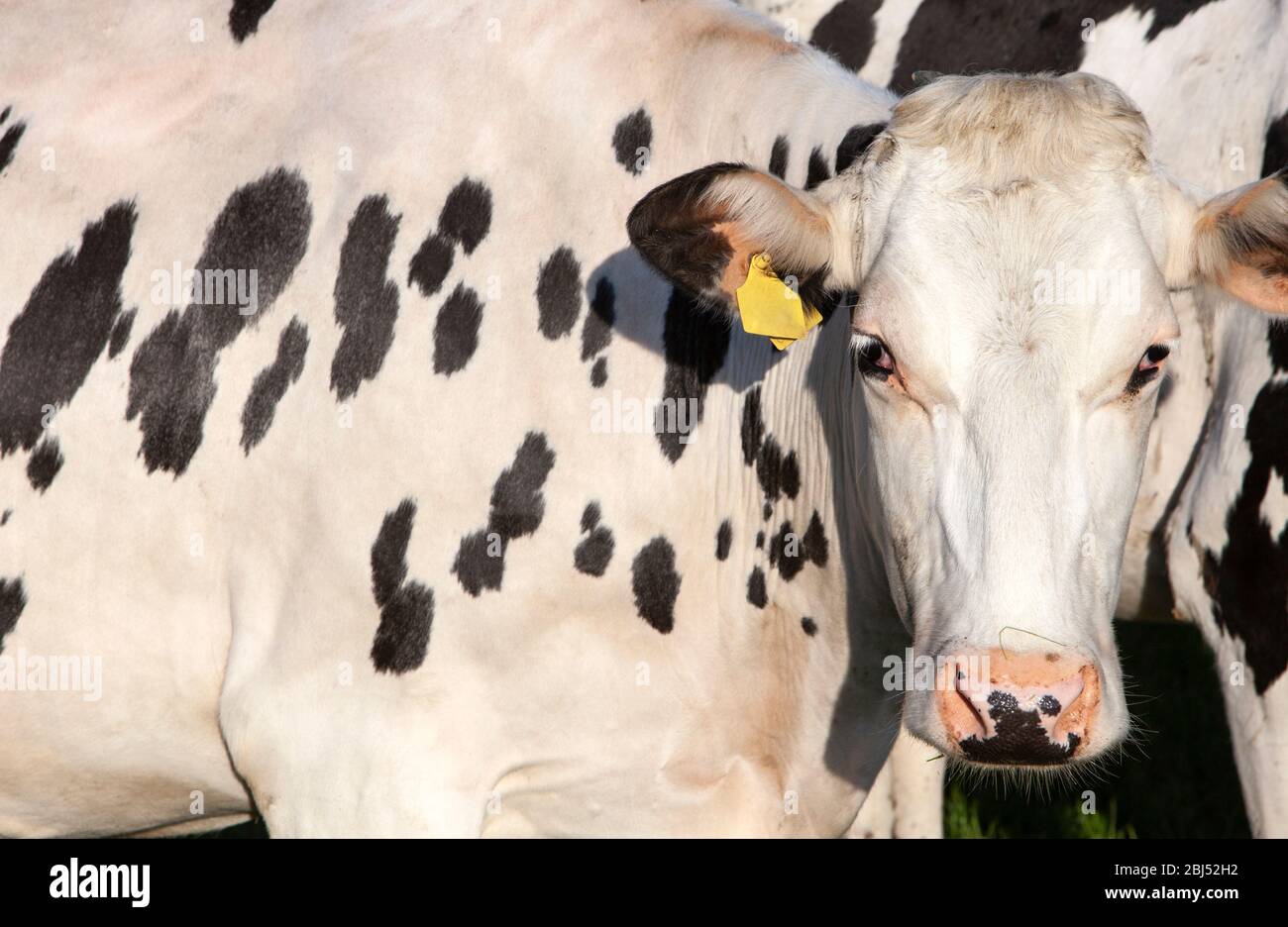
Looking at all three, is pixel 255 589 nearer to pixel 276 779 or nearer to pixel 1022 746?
pixel 276 779

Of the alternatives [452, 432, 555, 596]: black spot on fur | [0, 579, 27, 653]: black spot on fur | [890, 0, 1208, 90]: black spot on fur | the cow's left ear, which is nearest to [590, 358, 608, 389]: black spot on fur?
[452, 432, 555, 596]: black spot on fur

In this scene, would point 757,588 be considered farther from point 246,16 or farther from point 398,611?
point 246,16

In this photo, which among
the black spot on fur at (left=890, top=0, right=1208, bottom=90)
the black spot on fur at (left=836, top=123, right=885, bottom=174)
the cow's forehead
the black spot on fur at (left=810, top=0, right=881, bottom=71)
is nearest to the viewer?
the cow's forehead

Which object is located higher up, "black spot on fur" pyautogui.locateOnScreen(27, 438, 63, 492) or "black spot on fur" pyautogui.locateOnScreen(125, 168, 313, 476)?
"black spot on fur" pyautogui.locateOnScreen(125, 168, 313, 476)

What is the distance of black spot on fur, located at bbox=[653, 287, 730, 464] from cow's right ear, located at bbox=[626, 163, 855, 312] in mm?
290

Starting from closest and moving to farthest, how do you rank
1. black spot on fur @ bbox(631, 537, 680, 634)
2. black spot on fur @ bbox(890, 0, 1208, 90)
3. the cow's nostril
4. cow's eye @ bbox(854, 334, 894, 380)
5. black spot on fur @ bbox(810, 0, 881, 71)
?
the cow's nostril
cow's eye @ bbox(854, 334, 894, 380)
black spot on fur @ bbox(631, 537, 680, 634)
black spot on fur @ bbox(890, 0, 1208, 90)
black spot on fur @ bbox(810, 0, 881, 71)

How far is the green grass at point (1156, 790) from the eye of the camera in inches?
248

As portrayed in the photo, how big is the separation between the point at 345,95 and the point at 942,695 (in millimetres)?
2297

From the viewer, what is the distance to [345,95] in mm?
4125

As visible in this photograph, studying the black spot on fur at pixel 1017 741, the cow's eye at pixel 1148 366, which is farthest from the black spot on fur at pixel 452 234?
the black spot on fur at pixel 1017 741

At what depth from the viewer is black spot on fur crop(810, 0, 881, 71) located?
19.8 ft

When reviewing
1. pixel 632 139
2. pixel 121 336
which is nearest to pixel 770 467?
pixel 632 139

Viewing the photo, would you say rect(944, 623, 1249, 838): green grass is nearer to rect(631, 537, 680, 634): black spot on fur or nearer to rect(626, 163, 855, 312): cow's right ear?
rect(631, 537, 680, 634): black spot on fur

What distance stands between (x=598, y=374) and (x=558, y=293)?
23cm
